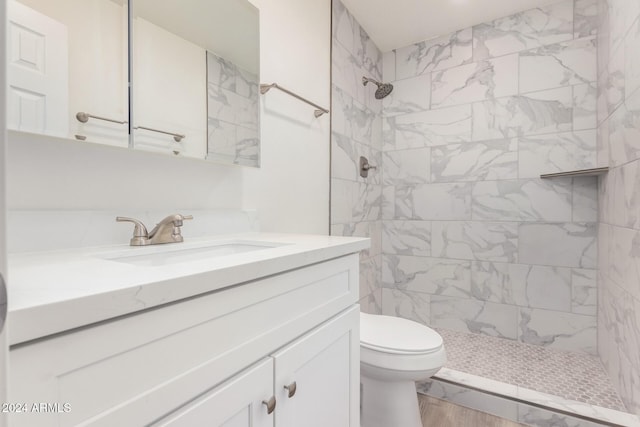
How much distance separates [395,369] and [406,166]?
1764 millimetres

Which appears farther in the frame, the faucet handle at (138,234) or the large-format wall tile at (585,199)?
the large-format wall tile at (585,199)

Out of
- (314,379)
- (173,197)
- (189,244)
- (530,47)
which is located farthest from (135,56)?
(530,47)

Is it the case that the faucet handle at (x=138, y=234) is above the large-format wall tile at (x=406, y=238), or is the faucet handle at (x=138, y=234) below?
above

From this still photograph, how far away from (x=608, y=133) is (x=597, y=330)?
48.9 inches

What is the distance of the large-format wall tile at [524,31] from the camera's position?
2096mm

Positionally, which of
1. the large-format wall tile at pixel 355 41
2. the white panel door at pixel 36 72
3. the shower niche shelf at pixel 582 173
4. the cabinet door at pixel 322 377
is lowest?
the cabinet door at pixel 322 377

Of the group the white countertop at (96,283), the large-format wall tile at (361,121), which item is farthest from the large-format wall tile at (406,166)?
the white countertop at (96,283)

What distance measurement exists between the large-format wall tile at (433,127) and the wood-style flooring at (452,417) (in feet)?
5.92

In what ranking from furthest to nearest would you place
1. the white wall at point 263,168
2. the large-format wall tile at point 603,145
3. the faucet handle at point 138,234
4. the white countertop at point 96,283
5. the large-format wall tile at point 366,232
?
the large-format wall tile at point 366,232 → the large-format wall tile at point 603,145 → the faucet handle at point 138,234 → the white wall at point 263,168 → the white countertop at point 96,283

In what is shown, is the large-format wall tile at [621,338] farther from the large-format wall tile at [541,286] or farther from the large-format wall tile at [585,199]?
the large-format wall tile at [585,199]

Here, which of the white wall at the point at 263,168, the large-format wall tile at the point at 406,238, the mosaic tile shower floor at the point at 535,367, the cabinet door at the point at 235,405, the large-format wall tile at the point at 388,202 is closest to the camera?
the cabinet door at the point at 235,405

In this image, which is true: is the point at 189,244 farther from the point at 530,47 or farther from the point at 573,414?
the point at 530,47

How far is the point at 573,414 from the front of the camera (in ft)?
4.78

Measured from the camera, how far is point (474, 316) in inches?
94.3
